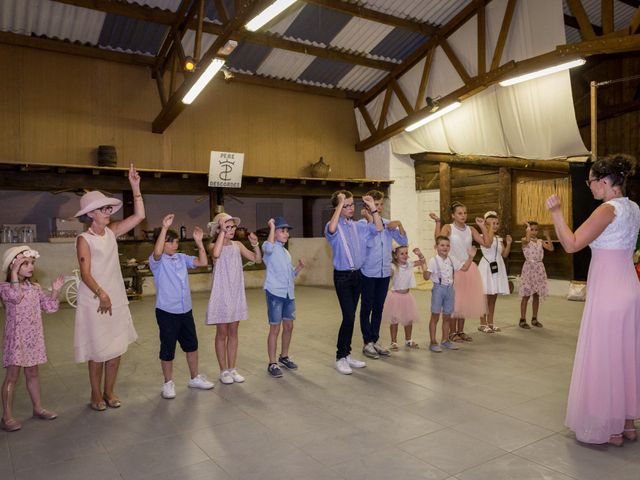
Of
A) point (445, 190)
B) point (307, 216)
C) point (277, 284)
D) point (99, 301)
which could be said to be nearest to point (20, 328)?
point (99, 301)

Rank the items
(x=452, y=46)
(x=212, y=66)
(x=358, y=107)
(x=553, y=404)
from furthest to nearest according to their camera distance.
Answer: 1. (x=358, y=107)
2. (x=452, y=46)
3. (x=212, y=66)
4. (x=553, y=404)

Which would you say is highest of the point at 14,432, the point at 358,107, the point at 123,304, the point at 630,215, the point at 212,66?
the point at 358,107

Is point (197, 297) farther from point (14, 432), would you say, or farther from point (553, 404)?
point (553, 404)

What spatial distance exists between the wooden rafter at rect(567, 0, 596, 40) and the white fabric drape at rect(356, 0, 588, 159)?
0.84ft

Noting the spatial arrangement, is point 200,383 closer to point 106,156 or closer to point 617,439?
point 617,439

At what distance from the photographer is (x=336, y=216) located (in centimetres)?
491

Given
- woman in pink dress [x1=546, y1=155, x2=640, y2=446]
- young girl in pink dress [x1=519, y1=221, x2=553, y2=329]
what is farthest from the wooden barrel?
woman in pink dress [x1=546, y1=155, x2=640, y2=446]

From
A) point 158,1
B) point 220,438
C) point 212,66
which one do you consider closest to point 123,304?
point 220,438

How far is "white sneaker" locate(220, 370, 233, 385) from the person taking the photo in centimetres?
472

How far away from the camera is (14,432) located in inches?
144

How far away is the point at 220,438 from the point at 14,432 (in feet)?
5.23

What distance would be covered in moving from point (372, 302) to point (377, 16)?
26.8 feet

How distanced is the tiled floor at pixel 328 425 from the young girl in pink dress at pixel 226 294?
29cm

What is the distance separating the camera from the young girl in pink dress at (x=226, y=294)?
462cm
